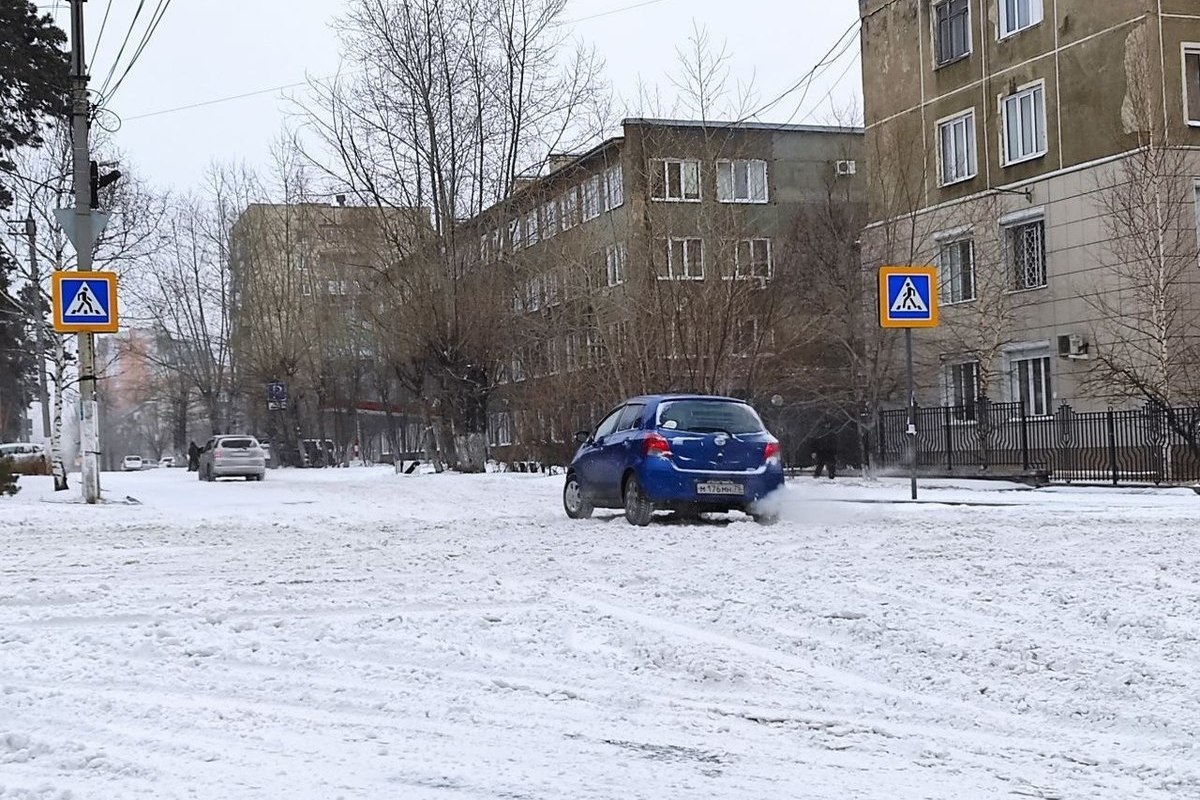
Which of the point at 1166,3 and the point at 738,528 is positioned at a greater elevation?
the point at 1166,3

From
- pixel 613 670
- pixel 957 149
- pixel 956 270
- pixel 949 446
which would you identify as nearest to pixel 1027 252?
pixel 956 270

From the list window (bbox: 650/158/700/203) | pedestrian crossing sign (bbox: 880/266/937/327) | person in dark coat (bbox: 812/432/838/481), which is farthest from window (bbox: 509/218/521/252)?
pedestrian crossing sign (bbox: 880/266/937/327)

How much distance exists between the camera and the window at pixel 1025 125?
32250mm

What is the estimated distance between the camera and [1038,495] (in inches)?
839

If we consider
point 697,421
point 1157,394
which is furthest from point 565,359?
point 697,421

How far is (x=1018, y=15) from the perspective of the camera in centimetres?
3281

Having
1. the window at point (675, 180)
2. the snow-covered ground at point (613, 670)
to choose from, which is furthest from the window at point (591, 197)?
the snow-covered ground at point (613, 670)

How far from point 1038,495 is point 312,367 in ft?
156

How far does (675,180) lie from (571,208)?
32.9 feet

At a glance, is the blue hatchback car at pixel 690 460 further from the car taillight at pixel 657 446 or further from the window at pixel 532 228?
the window at pixel 532 228

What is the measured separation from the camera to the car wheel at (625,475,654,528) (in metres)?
15.8

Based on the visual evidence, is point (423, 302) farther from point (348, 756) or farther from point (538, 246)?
point (348, 756)

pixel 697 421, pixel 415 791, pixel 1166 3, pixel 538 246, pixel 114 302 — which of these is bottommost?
pixel 415 791

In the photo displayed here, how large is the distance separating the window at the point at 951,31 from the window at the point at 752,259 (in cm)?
919
